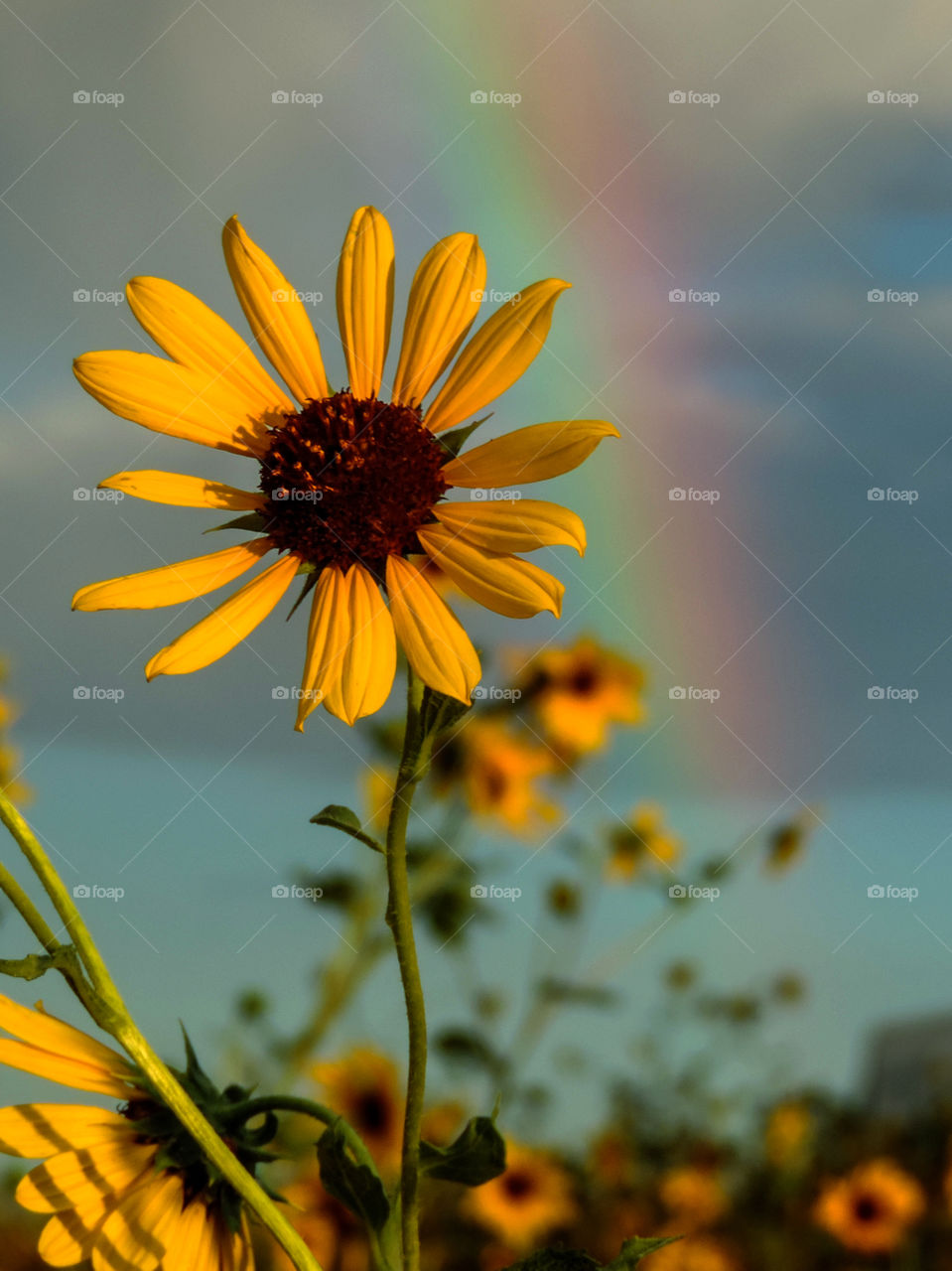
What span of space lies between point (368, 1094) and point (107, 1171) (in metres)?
0.91

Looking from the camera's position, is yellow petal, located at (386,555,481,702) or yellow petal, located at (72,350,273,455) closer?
yellow petal, located at (386,555,481,702)

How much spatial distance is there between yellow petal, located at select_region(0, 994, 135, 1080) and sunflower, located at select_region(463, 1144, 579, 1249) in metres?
1.42

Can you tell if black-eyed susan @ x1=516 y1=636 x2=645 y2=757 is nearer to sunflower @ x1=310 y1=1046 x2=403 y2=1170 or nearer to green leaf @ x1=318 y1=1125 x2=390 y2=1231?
sunflower @ x1=310 y1=1046 x2=403 y2=1170

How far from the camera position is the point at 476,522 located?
0.95 meters

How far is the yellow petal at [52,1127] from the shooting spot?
0.85 m

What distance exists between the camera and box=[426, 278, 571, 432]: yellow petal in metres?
0.94

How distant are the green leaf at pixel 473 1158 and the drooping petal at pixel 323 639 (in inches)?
13.3

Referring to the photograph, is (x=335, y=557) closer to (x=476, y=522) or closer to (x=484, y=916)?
(x=476, y=522)

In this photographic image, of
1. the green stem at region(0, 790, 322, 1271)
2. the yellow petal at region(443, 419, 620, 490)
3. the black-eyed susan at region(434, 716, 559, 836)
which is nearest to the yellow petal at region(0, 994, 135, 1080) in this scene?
the green stem at region(0, 790, 322, 1271)

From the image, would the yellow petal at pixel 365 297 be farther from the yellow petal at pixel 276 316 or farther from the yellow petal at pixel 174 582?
the yellow petal at pixel 174 582

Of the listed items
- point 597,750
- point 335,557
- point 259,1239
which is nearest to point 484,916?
point 597,750

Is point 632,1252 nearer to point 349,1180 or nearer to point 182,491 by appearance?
point 349,1180

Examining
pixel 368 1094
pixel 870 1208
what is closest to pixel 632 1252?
pixel 368 1094

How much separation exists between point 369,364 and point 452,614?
1.04ft
